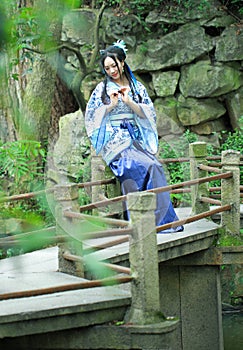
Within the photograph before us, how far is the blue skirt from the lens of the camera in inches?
240

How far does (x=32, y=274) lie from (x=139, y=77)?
265 inches

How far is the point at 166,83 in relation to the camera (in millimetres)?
11156

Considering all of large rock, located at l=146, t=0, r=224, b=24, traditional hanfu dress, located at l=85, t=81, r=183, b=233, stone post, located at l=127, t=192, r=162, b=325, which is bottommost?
stone post, located at l=127, t=192, r=162, b=325

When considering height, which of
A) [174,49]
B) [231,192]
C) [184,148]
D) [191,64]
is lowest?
[231,192]

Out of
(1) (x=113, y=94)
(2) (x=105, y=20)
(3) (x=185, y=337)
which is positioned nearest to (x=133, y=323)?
(3) (x=185, y=337)

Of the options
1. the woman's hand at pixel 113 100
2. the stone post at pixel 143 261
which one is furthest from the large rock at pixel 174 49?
the stone post at pixel 143 261

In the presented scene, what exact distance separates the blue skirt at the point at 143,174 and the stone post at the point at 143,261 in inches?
63.1

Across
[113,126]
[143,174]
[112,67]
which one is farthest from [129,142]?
[112,67]

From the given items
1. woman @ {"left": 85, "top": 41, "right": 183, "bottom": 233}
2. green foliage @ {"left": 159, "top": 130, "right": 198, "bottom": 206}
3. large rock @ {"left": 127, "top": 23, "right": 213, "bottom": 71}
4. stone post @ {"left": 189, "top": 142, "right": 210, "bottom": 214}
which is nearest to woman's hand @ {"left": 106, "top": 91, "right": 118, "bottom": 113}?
woman @ {"left": 85, "top": 41, "right": 183, "bottom": 233}

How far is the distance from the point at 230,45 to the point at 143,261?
7277mm

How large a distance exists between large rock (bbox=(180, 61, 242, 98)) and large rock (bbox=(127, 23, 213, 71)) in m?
0.26

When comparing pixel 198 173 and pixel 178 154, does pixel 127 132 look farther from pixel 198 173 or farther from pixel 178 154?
pixel 178 154

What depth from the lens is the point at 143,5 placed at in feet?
37.7

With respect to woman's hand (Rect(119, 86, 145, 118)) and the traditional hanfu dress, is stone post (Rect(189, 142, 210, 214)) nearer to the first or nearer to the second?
the traditional hanfu dress
